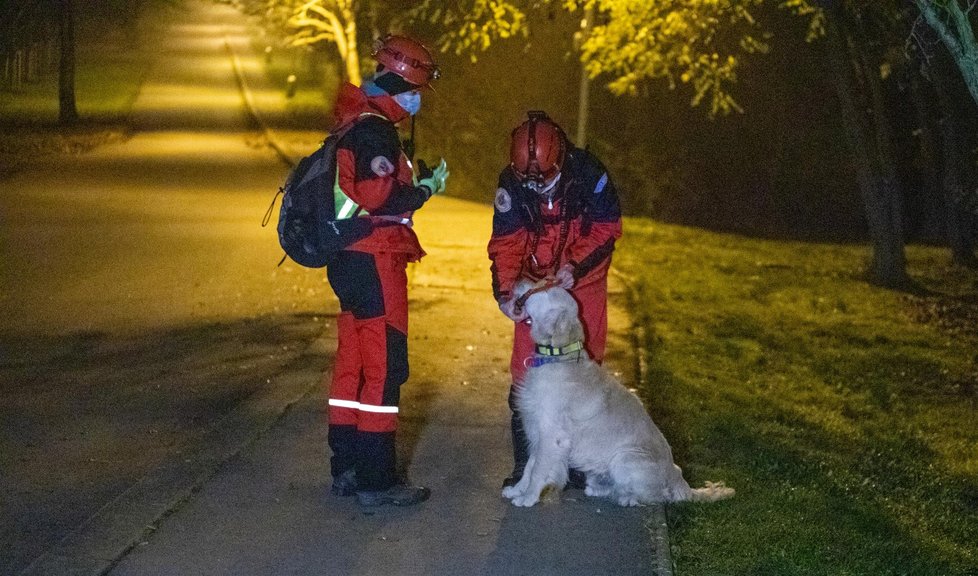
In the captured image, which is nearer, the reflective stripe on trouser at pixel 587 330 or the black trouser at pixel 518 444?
the reflective stripe on trouser at pixel 587 330

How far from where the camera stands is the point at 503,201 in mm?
5855

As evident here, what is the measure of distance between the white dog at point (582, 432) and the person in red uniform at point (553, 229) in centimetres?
18

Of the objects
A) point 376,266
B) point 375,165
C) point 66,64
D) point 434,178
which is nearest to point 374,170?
point 375,165

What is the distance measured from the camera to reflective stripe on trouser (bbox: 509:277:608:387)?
6.02 metres

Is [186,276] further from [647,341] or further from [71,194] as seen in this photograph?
[71,194]

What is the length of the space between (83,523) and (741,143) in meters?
17.7

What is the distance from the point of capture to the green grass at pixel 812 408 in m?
5.71

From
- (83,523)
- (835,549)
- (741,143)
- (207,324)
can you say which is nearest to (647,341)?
(207,324)

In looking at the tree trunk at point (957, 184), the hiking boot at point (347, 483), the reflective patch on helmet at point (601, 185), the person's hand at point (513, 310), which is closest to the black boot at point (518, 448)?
the person's hand at point (513, 310)

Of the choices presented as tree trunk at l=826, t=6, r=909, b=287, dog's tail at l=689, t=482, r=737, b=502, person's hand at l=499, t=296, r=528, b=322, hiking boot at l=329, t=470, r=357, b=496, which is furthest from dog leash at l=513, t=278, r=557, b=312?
tree trunk at l=826, t=6, r=909, b=287

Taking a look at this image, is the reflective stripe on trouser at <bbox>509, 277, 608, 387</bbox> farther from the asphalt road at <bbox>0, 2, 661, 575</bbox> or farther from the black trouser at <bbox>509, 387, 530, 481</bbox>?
the asphalt road at <bbox>0, 2, 661, 575</bbox>

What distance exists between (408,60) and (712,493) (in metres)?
2.57

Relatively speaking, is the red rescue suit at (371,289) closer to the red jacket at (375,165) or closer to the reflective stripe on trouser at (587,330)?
the red jacket at (375,165)

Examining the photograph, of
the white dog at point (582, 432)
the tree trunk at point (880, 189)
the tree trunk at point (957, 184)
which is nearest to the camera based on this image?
the white dog at point (582, 432)
